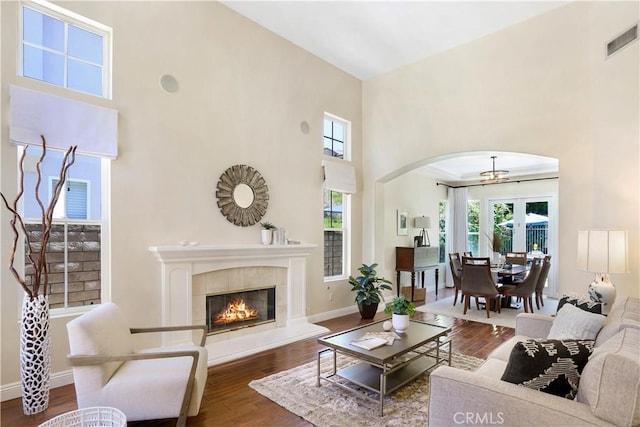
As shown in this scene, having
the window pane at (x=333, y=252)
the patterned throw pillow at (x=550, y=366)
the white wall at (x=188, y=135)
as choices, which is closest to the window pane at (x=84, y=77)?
the white wall at (x=188, y=135)

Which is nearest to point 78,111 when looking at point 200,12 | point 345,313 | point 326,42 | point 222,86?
point 222,86

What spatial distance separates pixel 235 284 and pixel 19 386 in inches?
81.9

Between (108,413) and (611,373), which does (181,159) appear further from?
(611,373)

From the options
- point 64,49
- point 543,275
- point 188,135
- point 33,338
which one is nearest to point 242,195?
point 188,135

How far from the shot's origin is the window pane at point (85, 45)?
3205 mm

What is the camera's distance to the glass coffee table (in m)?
2.65

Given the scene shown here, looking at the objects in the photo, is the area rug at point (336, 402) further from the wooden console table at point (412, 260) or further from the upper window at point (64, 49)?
the wooden console table at point (412, 260)

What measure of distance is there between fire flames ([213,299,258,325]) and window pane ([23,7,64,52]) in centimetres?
314

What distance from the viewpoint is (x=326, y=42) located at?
495 centimetres

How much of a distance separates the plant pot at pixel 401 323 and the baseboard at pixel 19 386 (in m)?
3.00

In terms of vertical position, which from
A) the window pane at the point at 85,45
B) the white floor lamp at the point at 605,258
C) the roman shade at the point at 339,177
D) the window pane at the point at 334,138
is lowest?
the white floor lamp at the point at 605,258

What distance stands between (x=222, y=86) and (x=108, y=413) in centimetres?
351

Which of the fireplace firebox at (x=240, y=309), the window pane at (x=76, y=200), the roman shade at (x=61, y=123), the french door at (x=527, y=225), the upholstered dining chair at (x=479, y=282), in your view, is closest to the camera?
the roman shade at (x=61, y=123)

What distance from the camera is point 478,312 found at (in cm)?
593
